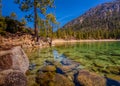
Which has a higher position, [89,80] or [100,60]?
[89,80]

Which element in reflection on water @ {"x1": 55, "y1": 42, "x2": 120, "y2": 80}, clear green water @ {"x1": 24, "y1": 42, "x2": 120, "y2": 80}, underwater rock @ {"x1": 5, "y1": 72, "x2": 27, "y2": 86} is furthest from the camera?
clear green water @ {"x1": 24, "y1": 42, "x2": 120, "y2": 80}

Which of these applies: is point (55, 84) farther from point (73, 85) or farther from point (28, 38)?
point (28, 38)

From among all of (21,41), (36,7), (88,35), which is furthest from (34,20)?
(88,35)

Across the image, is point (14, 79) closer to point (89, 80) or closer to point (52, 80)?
point (52, 80)

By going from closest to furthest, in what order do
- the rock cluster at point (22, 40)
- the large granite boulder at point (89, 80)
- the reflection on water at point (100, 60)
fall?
the large granite boulder at point (89, 80)
the reflection on water at point (100, 60)
the rock cluster at point (22, 40)

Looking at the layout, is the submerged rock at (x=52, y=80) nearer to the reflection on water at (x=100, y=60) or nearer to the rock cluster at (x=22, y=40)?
the reflection on water at (x=100, y=60)

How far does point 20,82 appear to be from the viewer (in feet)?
30.7

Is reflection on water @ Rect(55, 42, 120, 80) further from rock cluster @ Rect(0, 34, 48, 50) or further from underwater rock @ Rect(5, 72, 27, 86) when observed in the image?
rock cluster @ Rect(0, 34, 48, 50)

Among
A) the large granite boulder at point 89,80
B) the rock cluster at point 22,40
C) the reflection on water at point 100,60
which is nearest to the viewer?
the large granite boulder at point 89,80

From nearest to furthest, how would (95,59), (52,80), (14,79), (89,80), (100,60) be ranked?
(14,79), (89,80), (52,80), (100,60), (95,59)

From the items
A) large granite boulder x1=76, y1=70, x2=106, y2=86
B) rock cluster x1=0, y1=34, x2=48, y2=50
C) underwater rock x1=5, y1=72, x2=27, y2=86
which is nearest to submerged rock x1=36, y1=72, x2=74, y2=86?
large granite boulder x1=76, y1=70, x2=106, y2=86

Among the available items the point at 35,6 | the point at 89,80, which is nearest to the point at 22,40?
the point at 35,6

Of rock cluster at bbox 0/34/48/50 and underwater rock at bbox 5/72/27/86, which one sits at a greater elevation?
rock cluster at bbox 0/34/48/50

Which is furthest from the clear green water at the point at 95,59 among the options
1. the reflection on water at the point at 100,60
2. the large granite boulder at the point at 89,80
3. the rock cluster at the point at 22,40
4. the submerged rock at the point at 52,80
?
the rock cluster at the point at 22,40
